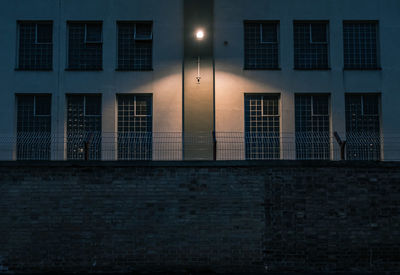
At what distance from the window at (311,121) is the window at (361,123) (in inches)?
38.5

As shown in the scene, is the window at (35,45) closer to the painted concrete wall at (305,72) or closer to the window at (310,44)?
the painted concrete wall at (305,72)

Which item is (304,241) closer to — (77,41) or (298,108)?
(298,108)

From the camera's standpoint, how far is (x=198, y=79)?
54.1 feet

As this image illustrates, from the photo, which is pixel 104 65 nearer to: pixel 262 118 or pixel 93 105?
pixel 93 105

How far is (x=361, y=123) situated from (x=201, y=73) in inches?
290

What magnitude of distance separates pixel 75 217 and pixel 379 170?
28.6 feet

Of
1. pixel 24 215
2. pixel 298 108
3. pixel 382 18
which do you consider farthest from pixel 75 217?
pixel 382 18

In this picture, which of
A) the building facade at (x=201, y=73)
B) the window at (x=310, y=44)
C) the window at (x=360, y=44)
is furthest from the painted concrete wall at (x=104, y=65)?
the window at (x=360, y=44)

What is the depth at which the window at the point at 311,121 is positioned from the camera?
654 inches

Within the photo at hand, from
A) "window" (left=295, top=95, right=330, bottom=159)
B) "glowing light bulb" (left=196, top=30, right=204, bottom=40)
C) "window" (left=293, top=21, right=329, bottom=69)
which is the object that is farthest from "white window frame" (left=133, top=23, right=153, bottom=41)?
"window" (left=295, top=95, right=330, bottom=159)

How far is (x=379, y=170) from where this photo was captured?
11.0 meters

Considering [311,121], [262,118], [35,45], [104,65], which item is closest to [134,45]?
[104,65]

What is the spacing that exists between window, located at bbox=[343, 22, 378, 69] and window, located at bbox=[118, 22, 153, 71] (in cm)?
876

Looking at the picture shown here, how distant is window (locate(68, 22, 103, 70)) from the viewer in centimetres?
1700
